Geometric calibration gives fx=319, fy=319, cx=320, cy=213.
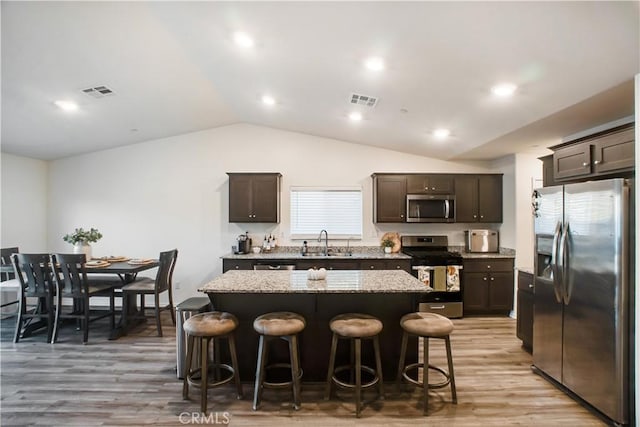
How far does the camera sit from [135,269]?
4.18 m

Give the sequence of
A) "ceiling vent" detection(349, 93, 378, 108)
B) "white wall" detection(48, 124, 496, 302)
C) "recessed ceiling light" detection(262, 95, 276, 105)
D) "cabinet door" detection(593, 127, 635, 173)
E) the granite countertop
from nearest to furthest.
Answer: "cabinet door" detection(593, 127, 635, 173) < the granite countertop < "ceiling vent" detection(349, 93, 378, 108) < "recessed ceiling light" detection(262, 95, 276, 105) < "white wall" detection(48, 124, 496, 302)

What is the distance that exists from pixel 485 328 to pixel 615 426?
211 cm

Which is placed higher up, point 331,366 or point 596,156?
point 596,156

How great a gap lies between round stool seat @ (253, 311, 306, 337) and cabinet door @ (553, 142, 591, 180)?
276 cm

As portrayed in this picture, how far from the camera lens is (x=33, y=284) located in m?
4.10

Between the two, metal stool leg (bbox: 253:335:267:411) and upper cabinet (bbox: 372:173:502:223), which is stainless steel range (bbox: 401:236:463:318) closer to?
upper cabinet (bbox: 372:173:502:223)

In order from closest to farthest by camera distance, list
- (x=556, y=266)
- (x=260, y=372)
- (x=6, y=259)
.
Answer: (x=260, y=372) → (x=556, y=266) → (x=6, y=259)

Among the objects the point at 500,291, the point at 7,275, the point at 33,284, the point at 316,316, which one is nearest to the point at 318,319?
the point at 316,316

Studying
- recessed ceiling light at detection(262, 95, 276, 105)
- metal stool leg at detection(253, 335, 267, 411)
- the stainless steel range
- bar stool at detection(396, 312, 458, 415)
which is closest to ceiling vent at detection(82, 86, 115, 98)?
recessed ceiling light at detection(262, 95, 276, 105)

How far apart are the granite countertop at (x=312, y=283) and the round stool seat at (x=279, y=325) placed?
0.73ft

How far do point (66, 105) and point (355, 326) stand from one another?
4251mm

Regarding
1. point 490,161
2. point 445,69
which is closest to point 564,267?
point 445,69

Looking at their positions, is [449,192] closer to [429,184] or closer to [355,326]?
[429,184]

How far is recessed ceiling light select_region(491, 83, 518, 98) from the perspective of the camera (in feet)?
9.03
